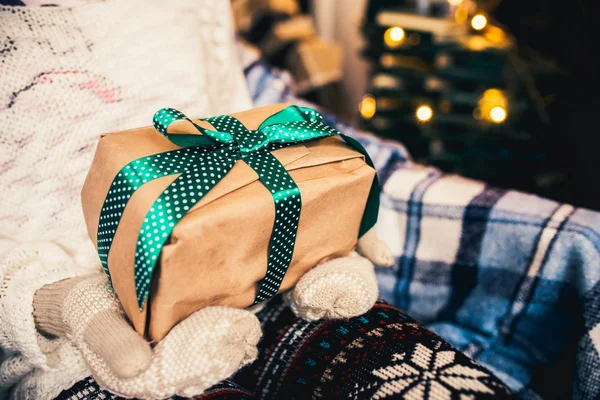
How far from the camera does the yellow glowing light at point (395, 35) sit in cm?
127

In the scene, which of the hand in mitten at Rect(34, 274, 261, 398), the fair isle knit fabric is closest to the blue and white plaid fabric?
the fair isle knit fabric

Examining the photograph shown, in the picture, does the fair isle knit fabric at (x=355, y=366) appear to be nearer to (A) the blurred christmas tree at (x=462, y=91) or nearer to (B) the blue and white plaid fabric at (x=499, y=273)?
(B) the blue and white plaid fabric at (x=499, y=273)

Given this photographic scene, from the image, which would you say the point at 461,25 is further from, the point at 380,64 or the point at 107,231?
the point at 107,231

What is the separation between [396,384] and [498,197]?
457mm

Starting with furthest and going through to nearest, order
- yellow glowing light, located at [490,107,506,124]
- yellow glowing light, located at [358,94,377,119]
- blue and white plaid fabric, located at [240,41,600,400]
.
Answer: yellow glowing light, located at [358,94,377,119] → yellow glowing light, located at [490,107,506,124] → blue and white plaid fabric, located at [240,41,600,400]

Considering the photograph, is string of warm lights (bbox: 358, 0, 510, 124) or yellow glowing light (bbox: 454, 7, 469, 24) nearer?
string of warm lights (bbox: 358, 0, 510, 124)

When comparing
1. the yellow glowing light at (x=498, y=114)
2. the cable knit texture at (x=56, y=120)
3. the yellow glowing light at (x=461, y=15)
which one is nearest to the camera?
the cable knit texture at (x=56, y=120)

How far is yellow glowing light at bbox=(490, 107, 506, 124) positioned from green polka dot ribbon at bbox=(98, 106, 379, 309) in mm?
693

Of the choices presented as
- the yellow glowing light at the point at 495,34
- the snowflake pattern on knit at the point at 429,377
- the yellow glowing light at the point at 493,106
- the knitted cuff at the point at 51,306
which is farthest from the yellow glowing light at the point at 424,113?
the knitted cuff at the point at 51,306

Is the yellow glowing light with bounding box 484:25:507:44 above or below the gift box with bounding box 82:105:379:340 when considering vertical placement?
above

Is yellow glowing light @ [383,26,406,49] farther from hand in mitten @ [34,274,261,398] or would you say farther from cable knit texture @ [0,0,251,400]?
hand in mitten @ [34,274,261,398]

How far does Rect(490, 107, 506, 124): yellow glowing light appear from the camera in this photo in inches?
44.4

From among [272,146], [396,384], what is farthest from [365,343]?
[272,146]

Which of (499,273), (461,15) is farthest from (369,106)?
(499,273)
